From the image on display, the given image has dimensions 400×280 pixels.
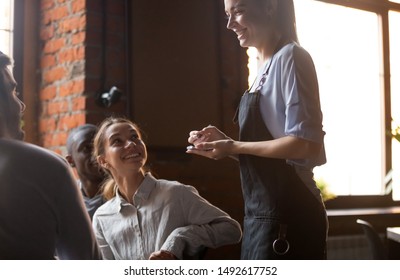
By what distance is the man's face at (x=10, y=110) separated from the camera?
1.01 m

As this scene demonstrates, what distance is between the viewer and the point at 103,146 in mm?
1204

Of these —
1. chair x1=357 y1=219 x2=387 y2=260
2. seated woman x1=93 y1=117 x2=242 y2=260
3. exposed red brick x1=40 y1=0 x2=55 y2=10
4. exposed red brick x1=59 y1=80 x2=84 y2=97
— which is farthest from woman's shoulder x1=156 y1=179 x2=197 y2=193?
A: exposed red brick x1=40 y1=0 x2=55 y2=10

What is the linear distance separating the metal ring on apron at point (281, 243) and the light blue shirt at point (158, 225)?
115 millimetres

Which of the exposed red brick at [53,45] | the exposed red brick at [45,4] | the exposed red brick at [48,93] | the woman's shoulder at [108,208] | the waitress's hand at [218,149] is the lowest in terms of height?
the woman's shoulder at [108,208]

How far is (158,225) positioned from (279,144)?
1.05 feet

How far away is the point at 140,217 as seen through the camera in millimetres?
1146

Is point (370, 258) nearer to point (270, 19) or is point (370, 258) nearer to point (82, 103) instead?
point (270, 19)

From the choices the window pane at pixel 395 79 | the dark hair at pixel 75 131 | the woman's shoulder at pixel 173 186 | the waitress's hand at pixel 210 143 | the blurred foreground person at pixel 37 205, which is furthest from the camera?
the window pane at pixel 395 79

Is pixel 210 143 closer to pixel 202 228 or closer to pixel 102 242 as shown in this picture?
pixel 202 228

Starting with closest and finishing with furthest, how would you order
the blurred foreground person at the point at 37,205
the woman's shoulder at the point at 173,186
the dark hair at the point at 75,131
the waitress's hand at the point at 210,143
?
the blurred foreground person at the point at 37,205, the waitress's hand at the point at 210,143, the woman's shoulder at the point at 173,186, the dark hair at the point at 75,131

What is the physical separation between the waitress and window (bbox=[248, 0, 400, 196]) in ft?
1.01

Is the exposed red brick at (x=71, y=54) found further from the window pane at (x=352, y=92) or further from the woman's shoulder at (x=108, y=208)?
the window pane at (x=352, y=92)

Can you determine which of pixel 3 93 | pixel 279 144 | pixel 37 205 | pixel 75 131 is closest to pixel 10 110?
pixel 3 93

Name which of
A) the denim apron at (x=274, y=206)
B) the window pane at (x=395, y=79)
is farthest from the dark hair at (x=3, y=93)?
the window pane at (x=395, y=79)
